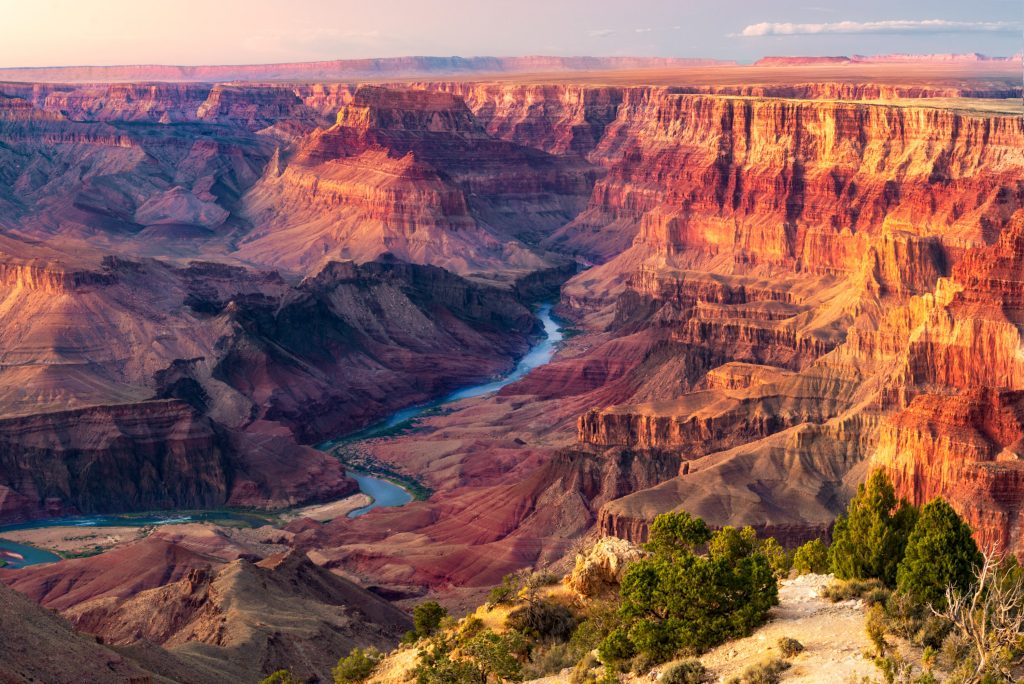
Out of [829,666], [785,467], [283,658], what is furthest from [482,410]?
[829,666]

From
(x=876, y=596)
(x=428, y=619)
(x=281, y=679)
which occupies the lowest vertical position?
(x=281, y=679)

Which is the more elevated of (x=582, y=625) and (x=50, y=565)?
(x=582, y=625)

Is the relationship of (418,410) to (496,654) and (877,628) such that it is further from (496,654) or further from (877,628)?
(877,628)

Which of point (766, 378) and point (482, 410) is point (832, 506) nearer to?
point (766, 378)

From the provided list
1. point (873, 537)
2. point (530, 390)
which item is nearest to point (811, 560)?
point (873, 537)

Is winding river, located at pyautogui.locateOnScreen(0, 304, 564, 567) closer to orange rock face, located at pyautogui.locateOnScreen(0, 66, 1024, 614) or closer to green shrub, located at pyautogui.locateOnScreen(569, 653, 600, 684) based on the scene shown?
orange rock face, located at pyautogui.locateOnScreen(0, 66, 1024, 614)

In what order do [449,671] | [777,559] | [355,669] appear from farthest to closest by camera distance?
1. [777,559]
2. [355,669]
3. [449,671]

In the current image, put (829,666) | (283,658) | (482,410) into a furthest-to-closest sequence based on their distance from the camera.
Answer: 1. (482,410)
2. (283,658)
3. (829,666)

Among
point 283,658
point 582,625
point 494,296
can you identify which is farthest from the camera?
point 494,296
